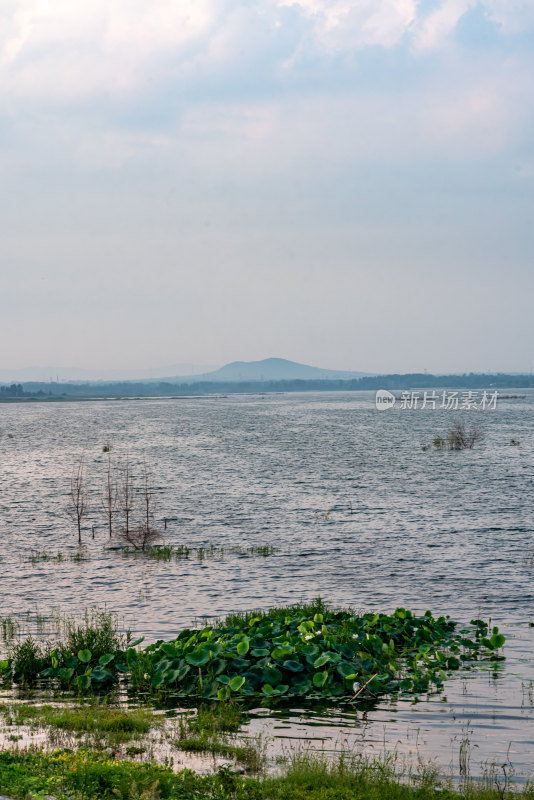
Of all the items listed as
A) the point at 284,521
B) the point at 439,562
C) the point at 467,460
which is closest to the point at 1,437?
the point at 467,460

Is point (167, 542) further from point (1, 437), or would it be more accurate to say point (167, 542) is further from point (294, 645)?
point (1, 437)

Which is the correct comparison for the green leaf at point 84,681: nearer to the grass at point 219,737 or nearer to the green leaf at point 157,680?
the green leaf at point 157,680

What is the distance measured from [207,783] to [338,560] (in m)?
19.8

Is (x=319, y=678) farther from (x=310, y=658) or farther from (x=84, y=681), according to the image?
(x=84, y=681)

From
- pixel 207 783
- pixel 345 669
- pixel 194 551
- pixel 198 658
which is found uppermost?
pixel 207 783

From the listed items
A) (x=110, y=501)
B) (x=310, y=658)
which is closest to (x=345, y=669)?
(x=310, y=658)

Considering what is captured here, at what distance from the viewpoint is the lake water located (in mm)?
12445

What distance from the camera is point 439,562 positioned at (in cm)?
2769

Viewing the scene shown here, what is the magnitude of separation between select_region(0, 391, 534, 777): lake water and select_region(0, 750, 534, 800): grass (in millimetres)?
1359

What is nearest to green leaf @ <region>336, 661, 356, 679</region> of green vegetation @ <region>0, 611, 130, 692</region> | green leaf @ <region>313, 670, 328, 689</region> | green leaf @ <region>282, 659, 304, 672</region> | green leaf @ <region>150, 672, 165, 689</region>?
green leaf @ <region>313, 670, 328, 689</region>

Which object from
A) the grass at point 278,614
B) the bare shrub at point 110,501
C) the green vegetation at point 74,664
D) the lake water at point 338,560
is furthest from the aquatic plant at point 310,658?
the bare shrub at point 110,501

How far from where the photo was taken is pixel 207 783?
8.83 meters

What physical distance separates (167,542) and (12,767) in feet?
78.5

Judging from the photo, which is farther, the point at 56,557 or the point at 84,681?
the point at 56,557
